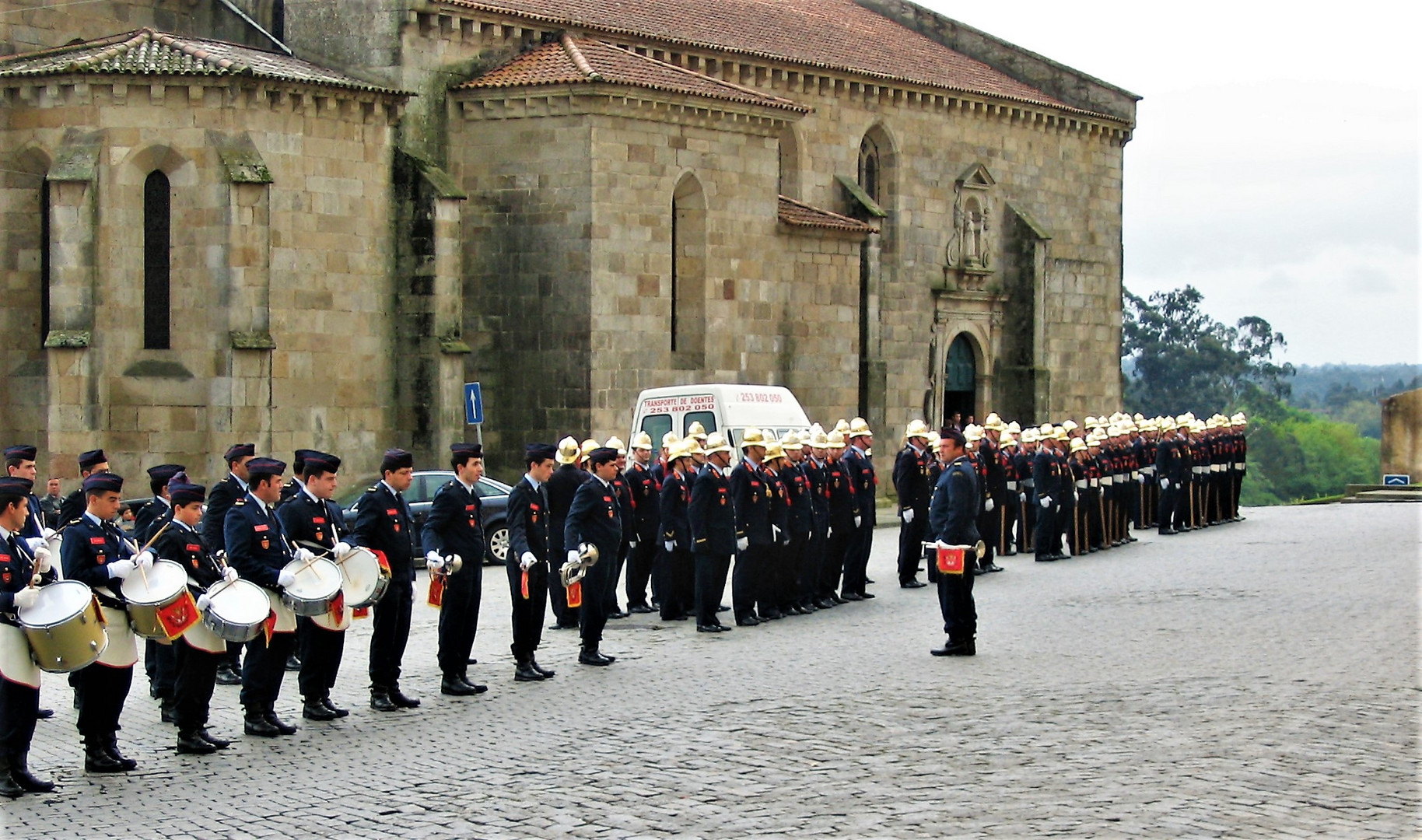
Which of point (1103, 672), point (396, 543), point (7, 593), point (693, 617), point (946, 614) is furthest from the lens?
point (693, 617)

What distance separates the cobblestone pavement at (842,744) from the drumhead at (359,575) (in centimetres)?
86

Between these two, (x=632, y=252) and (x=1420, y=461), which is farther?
(x=1420, y=461)

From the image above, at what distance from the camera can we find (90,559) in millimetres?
11203

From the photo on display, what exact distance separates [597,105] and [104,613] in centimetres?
2121

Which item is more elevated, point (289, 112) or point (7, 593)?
point (289, 112)

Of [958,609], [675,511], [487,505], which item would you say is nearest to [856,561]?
[675,511]

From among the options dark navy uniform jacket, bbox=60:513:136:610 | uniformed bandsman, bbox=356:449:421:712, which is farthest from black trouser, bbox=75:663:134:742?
uniformed bandsman, bbox=356:449:421:712

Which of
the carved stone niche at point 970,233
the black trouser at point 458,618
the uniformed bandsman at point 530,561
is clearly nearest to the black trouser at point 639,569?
the uniformed bandsman at point 530,561

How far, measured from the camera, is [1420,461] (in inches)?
1757

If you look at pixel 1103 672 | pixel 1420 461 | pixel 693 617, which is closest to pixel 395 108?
pixel 693 617

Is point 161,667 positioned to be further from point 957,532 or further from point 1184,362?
point 1184,362

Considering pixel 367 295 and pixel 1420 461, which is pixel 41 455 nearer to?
pixel 367 295

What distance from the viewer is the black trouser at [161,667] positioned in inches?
511

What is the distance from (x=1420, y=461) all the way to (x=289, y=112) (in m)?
28.6
